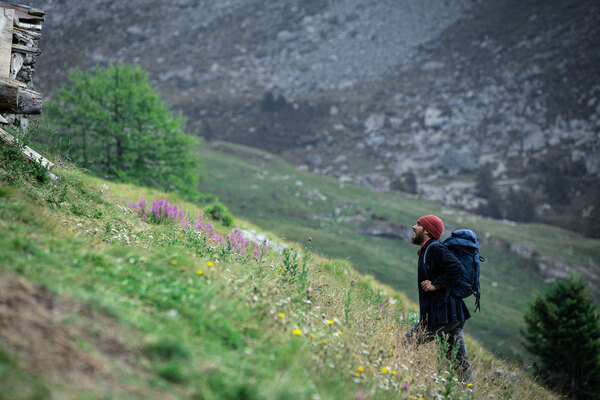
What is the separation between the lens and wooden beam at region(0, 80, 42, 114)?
23.0 ft

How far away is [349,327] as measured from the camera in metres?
5.48

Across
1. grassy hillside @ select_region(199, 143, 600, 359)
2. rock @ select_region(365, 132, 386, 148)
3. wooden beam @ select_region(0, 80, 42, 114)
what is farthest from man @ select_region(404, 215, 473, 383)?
rock @ select_region(365, 132, 386, 148)

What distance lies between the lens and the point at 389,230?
63188 millimetres

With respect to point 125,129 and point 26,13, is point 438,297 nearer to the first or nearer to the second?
point 26,13

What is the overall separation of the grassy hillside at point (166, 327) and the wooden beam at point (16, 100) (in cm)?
203

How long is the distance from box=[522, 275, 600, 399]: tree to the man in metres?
17.9

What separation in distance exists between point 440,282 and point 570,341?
20.1 meters

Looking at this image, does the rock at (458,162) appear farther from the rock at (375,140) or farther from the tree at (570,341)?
the tree at (570,341)

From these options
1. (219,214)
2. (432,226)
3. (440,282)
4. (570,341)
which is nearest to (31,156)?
(219,214)

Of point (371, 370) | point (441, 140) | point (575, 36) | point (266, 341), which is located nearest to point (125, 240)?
point (266, 341)

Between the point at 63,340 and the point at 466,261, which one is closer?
the point at 63,340

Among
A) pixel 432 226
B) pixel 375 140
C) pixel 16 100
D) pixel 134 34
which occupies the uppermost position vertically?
pixel 134 34

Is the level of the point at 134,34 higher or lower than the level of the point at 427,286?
higher

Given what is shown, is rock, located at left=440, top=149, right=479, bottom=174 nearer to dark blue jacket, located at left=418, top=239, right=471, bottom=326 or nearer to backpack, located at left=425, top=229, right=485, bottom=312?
backpack, located at left=425, top=229, right=485, bottom=312
